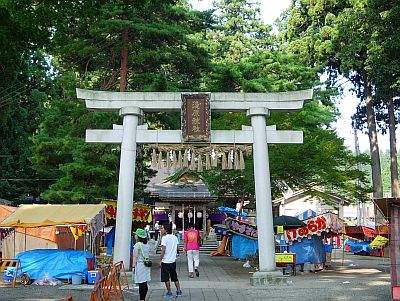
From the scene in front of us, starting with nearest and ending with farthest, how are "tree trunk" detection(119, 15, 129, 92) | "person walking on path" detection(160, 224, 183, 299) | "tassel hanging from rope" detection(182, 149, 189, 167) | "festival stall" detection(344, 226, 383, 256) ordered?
"person walking on path" detection(160, 224, 183, 299) → "tassel hanging from rope" detection(182, 149, 189, 167) → "tree trunk" detection(119, 15, 129, 92) → "festival stall" detection(344, 226, 383, 256)

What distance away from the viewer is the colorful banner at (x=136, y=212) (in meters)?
20.0

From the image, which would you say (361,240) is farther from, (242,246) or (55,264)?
(55,264)

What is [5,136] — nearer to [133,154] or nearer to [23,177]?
[23,177]

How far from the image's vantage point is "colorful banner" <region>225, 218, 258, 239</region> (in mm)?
22719

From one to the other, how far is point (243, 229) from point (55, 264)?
9318 mm

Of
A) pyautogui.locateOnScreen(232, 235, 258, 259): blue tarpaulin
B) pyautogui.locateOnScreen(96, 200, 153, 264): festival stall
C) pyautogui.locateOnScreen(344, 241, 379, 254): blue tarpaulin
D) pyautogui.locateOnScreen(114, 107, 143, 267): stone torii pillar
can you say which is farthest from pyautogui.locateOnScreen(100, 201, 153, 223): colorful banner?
pyautogui.locateOnScreen(344, 241, 379, 254): blue tarpaulin

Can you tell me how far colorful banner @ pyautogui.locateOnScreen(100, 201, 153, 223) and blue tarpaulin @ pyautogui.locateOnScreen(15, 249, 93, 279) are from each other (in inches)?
139

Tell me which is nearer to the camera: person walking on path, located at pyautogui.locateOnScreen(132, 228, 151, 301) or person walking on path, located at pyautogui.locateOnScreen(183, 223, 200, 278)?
person walking on path, located at pyautogui.locateOnScreen(132, 228, 151, 301)

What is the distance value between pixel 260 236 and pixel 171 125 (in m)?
11.9

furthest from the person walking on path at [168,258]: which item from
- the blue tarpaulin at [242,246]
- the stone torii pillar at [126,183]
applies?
the blue tarpaulin at [242,246]

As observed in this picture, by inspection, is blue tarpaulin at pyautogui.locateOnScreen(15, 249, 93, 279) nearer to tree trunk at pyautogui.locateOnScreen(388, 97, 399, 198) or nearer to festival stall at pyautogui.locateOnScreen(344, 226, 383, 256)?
festival stall at pyautogui.locateOnScreen(344, 226, 383, 256)

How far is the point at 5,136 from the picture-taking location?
110 ft

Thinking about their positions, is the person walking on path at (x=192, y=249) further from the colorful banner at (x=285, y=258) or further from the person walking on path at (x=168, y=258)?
the person walking on path at (x=168, y=258)

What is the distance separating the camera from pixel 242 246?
2520 cm
